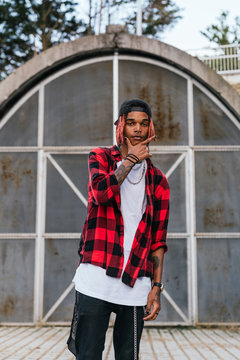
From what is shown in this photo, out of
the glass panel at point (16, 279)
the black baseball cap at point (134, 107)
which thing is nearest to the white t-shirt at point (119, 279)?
the black baseball cap at point (134, 107)

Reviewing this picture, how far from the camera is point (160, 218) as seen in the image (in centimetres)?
240

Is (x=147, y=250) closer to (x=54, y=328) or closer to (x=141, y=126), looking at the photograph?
(x=141, y=126)

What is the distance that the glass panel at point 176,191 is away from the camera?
682cm

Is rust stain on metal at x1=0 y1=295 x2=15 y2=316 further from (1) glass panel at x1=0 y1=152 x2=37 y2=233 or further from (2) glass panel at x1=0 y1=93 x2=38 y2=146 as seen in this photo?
(2) glass panel at x1=0 y1=93 x2=38 y2=146

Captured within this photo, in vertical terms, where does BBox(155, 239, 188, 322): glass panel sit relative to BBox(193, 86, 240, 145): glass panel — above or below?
below

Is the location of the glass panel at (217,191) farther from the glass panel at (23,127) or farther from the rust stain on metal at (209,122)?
the glass panel at (23,127)

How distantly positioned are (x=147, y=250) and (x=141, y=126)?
70 cm

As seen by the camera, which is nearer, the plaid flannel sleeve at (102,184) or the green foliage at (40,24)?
the plaid flannel sleeve at (102,184)

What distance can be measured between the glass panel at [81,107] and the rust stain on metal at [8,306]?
105 inches

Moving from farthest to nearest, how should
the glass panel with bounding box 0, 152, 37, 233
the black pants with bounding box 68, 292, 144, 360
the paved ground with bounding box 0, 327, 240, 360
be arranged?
the glass panel with bounding box 0, 152, 37, 233 < the paved ground with bounding box 0, 327, 240, 360 < the black pants with bounding box 68, 292, 144, 360

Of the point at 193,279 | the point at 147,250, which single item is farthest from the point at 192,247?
the point at 147,250

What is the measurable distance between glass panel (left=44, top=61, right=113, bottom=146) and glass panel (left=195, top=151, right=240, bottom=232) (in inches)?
66.9

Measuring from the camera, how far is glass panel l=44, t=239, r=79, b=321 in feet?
21.9

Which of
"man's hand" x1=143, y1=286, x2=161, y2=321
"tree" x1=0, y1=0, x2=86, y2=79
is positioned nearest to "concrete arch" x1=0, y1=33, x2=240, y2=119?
"man's hand" x1=143, y1=286, x2=161, y2=321
